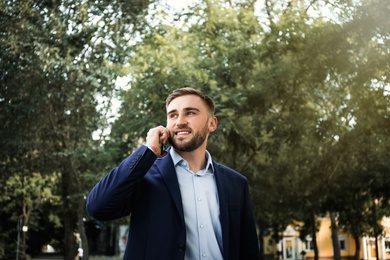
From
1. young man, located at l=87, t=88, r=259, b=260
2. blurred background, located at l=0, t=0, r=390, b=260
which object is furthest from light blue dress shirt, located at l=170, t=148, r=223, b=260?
blurred background, located at l=0, t=0, r=390, b=260

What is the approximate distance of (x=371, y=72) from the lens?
12.3 metres

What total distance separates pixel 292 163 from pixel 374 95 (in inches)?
277

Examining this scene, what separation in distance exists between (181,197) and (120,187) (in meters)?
0.31

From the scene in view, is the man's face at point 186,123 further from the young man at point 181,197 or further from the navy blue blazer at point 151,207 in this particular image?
the navy blue blazer at point 151,207

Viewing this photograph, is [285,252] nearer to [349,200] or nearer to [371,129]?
[349,200]

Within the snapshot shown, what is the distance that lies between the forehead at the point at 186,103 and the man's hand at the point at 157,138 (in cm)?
13

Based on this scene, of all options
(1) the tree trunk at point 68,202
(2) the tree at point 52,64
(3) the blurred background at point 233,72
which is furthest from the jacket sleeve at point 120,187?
(1) the tree trunk at point 68,202

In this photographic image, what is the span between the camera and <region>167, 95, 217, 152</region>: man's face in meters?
2.64

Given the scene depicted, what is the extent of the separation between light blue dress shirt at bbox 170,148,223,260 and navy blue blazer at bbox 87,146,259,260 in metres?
0.04

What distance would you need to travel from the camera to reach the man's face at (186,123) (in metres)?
2.64

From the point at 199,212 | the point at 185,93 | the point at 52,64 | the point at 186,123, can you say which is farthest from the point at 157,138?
the point at 52,64

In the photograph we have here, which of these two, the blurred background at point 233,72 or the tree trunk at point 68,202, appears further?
the tree trunk at point 68,202

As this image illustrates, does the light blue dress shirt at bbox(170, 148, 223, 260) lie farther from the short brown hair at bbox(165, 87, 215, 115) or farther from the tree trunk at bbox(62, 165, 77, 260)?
the tree trunk at bbox(62, 165, 77, 260)

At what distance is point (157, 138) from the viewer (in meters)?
2.58
